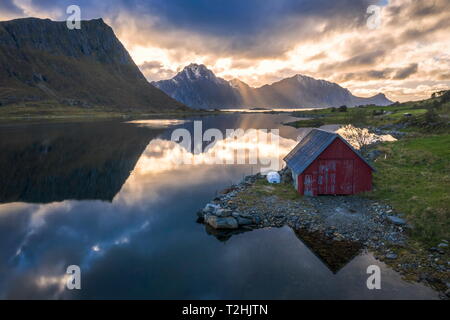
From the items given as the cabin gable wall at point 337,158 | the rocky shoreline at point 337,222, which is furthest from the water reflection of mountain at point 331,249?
the cabin gable wall at point 337,158

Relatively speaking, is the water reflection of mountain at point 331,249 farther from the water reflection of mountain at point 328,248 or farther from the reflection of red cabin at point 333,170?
the reflection of red cabin at point 333,170

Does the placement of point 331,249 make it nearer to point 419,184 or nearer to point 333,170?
point 333,170

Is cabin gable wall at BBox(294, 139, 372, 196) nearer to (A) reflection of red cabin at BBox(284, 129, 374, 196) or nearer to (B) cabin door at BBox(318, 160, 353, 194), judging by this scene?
(A) reflection of red cabin at BBox(284, 129, 374, 196)

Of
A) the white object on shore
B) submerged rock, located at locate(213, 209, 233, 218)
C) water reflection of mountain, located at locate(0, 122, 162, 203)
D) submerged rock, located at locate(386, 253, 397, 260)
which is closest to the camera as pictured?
submerged rock, located at locate(386, 253, 397, 260)

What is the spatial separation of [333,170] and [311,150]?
2.93 m

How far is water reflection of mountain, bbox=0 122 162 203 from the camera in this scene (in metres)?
33.0

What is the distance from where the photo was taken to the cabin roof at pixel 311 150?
25.2 metres

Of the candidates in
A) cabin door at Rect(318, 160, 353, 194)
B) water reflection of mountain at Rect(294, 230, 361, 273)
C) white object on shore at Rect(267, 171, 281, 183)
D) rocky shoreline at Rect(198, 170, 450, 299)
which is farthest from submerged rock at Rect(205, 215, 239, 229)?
white object on shore at Rect(267, 171, 281, 183)

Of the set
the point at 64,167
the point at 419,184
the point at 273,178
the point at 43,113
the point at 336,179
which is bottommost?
the point at 419,184

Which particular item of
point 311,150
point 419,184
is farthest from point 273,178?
point 419,184

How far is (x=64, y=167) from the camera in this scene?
46.0 metres

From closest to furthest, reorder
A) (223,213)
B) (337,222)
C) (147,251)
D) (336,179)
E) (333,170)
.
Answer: (147,251)
(337,222)
(223,213)
(333,170)
(336,179)

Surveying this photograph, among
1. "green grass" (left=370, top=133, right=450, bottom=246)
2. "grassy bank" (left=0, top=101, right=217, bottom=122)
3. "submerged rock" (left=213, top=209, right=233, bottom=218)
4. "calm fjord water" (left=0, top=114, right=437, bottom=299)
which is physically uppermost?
"grassy bank" (left=0, top=101, right=217, bottom=122)

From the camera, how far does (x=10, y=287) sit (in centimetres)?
1551
